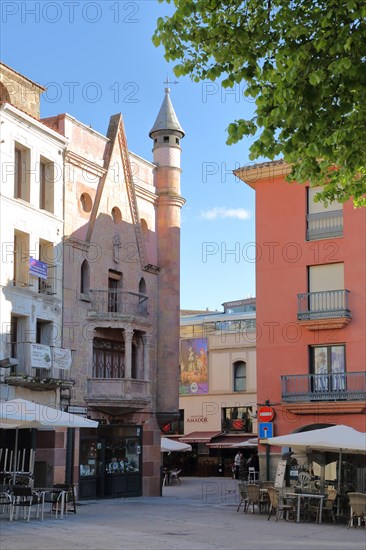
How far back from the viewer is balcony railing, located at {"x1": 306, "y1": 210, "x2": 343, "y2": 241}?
35000 millimetres

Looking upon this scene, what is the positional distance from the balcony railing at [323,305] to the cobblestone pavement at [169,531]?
920 cm

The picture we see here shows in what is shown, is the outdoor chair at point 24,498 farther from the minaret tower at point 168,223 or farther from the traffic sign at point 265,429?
the traffic sign at point 265,429

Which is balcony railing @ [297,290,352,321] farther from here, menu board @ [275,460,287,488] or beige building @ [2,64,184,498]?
menu board @ [275,460,287,488]

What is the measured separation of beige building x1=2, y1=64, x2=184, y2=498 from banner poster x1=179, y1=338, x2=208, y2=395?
2095 centimetres

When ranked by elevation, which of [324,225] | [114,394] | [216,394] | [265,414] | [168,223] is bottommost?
[265,414]

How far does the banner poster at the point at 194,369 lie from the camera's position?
55.7 metres

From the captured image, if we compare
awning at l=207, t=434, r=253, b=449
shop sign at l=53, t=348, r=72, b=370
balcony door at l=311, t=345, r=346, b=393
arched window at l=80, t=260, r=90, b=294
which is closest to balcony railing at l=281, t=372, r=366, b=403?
balcony door at l=311, t=345, r=346, b=393

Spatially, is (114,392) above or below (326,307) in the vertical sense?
below

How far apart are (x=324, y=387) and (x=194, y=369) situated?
75.0 ft

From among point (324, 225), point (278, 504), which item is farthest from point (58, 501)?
point (324, 225)

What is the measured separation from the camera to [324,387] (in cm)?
3378

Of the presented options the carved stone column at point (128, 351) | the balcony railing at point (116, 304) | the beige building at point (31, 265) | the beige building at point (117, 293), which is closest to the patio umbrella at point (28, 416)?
the beige building at point (31, 265)

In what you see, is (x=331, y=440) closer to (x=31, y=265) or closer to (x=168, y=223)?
(x=31, y=265)

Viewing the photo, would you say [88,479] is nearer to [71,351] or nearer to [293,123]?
[71,351]
